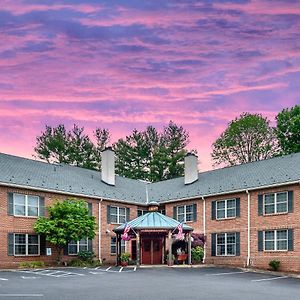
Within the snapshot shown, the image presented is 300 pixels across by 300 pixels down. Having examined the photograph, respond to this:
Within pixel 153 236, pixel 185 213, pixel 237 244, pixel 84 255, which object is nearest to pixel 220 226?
pixel 237 244

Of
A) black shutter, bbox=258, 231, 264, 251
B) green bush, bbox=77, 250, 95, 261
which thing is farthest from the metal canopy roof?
black shutter, bbox=258, 231, 264, 251

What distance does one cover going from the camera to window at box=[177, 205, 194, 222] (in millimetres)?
36759

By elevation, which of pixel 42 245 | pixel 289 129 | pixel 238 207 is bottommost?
pixel 42 245

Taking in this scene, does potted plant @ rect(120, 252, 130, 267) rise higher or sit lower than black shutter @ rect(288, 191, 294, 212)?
lower

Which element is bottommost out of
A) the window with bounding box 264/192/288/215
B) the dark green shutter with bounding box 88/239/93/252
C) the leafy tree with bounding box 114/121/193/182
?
the dark green shutter with bounding box 88/239/93/252

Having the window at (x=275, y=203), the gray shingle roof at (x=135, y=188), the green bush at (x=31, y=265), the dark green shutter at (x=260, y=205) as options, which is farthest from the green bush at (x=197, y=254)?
the green bush at (x=31, y=265)

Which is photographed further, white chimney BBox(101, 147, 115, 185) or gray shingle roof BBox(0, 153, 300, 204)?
white chimney BBox(101, 147, 115, 185)

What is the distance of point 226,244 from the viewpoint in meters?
33.8

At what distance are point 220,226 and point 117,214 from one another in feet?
27.6

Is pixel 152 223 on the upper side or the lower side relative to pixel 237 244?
upper

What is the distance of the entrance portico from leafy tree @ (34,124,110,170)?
1308 inches

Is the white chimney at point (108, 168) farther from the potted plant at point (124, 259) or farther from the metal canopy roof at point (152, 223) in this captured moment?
the potted plant at point (124, 259)

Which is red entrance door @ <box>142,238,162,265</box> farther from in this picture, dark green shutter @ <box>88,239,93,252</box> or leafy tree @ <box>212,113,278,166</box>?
leafy tree @ <box>212,113,278,166</box>

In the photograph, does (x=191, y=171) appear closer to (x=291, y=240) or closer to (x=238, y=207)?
(x=238, y=207)
